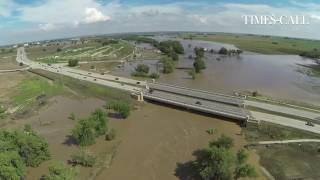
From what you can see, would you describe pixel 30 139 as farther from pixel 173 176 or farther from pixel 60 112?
pixel 60 112

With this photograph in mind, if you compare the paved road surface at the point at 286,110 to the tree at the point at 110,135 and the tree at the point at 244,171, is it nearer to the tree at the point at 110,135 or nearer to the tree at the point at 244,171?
the tree at the point at 244,171

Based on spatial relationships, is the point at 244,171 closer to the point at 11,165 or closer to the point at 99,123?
the point at 99,123

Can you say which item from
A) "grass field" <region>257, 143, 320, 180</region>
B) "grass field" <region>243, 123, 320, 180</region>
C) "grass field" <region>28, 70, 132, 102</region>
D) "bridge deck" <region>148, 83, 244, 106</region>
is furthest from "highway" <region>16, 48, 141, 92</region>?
"grass field" <region>257, 143, 320, 180</region>

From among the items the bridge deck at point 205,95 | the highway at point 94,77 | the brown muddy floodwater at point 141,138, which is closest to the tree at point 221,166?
the brown muddy floodwater at point 141,138

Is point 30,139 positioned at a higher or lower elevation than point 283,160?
higher

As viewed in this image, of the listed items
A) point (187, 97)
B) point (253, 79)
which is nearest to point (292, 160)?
point (187, 97)

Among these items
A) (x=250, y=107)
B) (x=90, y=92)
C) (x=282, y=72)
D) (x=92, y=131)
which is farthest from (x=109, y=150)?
(x=282, y=72)

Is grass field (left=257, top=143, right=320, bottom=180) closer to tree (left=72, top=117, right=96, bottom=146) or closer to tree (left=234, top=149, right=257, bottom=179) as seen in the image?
tree (left=234, top=149, right=257, bottom=179)
